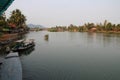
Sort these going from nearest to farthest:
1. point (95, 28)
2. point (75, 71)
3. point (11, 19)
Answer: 1. point (75, 71)
2. point (11, 19)
3. point (95, 28)

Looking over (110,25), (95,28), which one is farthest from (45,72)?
(95,28)

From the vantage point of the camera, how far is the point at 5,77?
11.1 m

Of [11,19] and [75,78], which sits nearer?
[75,78]

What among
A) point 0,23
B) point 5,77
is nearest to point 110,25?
point 0,23

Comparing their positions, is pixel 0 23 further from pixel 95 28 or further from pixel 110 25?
pixel 95 28

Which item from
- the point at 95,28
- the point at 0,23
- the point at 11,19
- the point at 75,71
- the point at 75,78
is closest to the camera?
the point at 75,78

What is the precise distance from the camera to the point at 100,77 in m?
15.7

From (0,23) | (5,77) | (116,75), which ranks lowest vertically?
(116,75)

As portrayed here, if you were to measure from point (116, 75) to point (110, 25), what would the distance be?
12403 cm

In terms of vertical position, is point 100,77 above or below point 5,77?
below

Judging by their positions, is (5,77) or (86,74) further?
(86,74)

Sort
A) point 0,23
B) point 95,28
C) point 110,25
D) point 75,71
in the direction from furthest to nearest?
1. point 95,28
2. point 110,25
3. point 0,23
4. point 75,71

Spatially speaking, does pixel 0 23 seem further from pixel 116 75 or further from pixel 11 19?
pixel 116 75

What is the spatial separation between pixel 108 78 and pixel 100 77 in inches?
31.7
